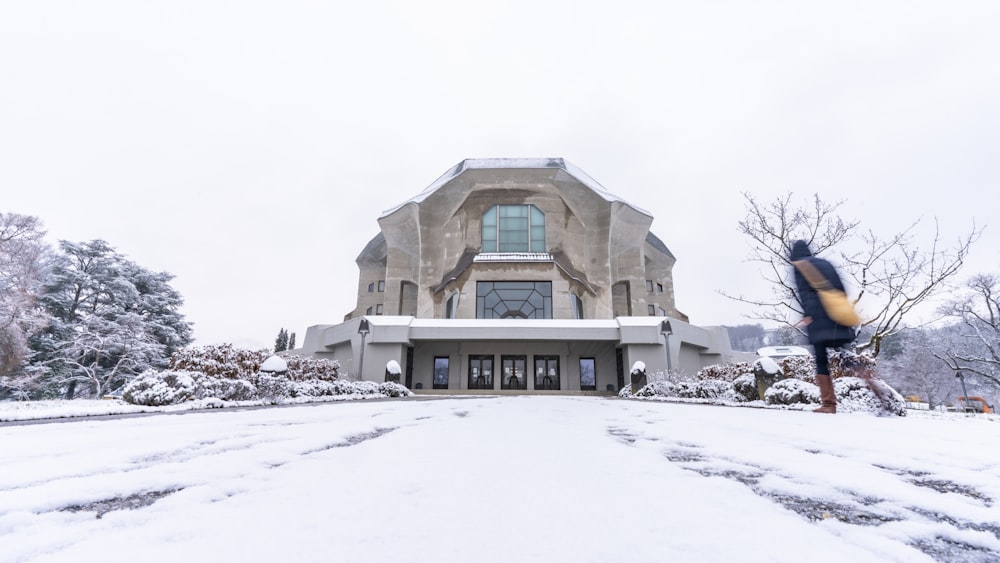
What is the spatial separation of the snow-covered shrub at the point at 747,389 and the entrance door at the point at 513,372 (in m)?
13.5

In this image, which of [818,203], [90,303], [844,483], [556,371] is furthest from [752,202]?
[90,303]

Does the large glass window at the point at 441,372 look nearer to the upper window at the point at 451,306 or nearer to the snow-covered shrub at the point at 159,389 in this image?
the upper window at the point at 451,306

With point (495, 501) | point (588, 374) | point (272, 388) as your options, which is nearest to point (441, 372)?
point (588, 374)

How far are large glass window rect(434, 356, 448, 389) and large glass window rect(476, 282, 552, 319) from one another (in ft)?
10.9

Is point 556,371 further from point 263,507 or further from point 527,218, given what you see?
point 263,507

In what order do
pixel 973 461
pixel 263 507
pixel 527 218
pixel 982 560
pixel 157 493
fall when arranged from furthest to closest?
1. pixel 527 218
2. pixel 973 461
3. pixel 157 493
4. pixel 263 507
5. pixel 982 560

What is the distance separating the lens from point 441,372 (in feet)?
77.8

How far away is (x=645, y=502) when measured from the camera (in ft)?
4.42

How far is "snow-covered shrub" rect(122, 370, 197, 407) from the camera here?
324 inches

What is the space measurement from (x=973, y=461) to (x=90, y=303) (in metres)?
33.8

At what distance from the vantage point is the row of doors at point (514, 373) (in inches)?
925

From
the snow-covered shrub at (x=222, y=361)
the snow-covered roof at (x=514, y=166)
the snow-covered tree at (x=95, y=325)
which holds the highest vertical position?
the snow-covered roof at (x=514, y=166)

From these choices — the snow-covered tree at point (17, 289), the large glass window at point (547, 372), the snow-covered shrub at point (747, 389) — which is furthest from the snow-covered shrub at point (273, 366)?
the large glass window at point (547, 372)

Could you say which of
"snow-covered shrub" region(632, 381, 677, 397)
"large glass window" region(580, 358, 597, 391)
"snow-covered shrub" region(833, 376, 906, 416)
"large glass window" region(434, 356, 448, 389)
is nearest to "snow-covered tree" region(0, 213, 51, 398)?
"large glass window" region(434, 356, 448, 389)
